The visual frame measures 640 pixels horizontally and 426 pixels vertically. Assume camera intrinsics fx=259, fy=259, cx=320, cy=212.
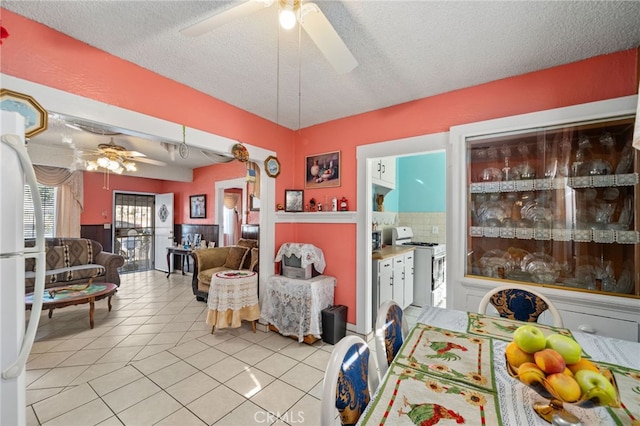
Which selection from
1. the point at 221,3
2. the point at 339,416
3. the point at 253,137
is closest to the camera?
the point at 339,416

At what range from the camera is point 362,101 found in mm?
2629

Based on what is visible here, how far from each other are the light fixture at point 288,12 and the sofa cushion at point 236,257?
11.6ft

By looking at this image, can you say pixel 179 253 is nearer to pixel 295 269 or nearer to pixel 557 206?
pixel 295 269

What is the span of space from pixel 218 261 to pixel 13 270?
11.5 ft

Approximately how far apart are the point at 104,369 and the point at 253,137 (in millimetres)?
2602

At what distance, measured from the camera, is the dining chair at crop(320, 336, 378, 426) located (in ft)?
2.46

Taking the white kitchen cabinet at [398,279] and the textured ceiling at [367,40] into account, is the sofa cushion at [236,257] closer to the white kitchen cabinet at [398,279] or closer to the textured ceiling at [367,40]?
the white kitchen cabinet at [398,279]

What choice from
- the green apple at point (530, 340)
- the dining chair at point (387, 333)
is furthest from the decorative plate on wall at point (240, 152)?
the green apple at point (530, 340)

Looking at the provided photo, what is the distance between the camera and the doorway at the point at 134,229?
6152 millimetres

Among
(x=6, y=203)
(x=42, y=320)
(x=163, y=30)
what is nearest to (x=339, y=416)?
(x=6, y=203)

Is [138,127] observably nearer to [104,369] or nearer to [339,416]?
[104,369]

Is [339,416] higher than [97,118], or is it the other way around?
[97,118]

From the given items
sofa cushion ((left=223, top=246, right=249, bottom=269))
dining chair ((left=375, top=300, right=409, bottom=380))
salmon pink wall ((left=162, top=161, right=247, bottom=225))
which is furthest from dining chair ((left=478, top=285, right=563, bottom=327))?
salmon pink wall ((left=162, top=161, right=247, bottom=225))

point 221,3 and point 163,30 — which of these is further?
point 163,30
